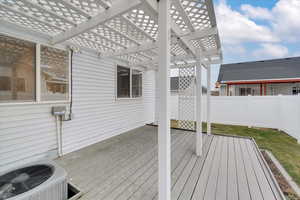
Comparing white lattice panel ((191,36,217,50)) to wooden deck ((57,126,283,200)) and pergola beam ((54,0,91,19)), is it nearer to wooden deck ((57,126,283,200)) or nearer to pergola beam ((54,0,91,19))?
pergola beam ((54,0,91,19))

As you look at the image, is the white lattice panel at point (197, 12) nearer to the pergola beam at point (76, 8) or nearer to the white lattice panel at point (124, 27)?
the white lattice panel at point (124, 27)

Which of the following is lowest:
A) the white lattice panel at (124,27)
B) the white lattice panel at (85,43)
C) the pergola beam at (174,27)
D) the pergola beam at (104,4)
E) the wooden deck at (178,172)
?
the wooden deck at (178,172)

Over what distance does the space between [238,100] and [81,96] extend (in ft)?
23.0

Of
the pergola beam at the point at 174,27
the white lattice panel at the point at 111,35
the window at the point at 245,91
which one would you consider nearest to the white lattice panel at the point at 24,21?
the white lattice panel at the point at 111,35

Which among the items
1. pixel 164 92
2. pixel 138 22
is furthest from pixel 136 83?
pixel 164 92

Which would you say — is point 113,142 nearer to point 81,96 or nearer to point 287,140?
point 81,96

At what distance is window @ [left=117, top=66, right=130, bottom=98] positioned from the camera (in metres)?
4.77

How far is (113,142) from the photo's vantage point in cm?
399

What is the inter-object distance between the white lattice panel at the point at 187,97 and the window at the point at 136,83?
1.76 m

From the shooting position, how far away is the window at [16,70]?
224 centimetres

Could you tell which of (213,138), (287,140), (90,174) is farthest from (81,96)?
(287,140)

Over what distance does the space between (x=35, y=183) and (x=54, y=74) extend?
2.16 m

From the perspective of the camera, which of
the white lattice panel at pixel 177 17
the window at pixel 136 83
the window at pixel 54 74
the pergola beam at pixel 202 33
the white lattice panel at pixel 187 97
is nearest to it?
the white lattice panel at pixel 177 17

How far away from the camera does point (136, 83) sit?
225 inches
